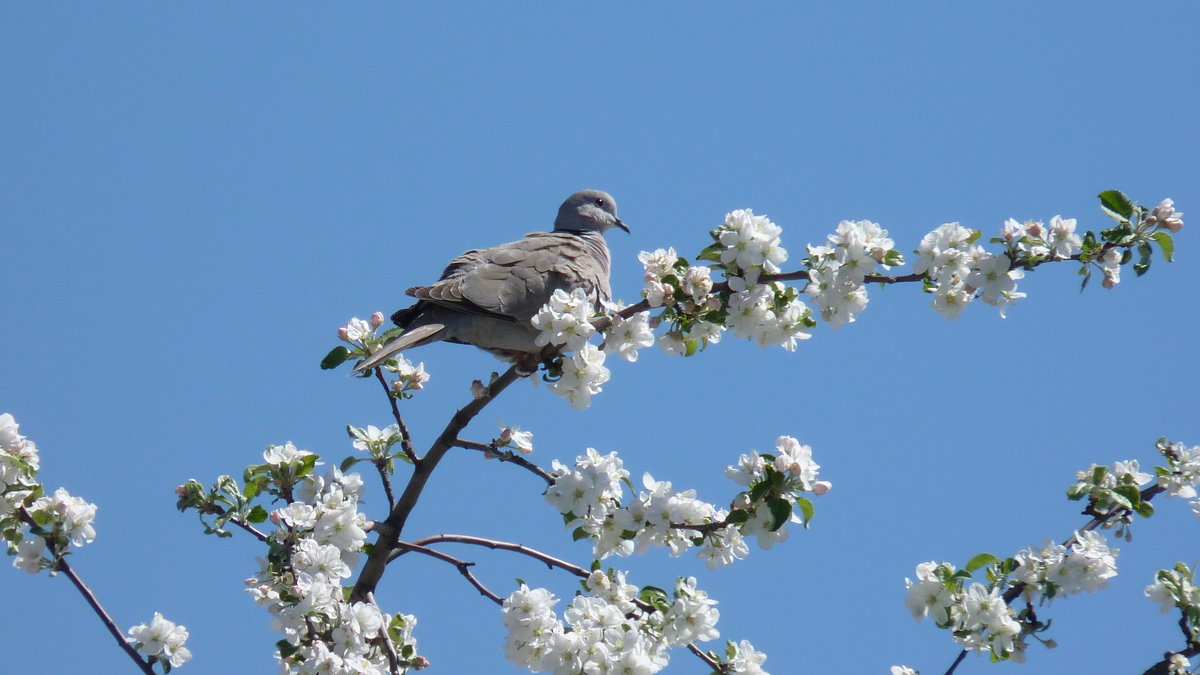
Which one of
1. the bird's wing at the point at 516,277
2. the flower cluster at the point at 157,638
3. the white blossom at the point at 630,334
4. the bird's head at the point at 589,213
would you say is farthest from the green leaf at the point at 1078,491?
the bird's head at the point at 589,213

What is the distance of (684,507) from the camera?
3.09 m

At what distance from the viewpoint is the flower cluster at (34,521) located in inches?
133

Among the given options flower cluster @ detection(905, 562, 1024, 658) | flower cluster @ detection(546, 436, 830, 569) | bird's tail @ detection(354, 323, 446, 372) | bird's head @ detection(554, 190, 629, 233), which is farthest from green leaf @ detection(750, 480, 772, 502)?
bird's head @ detection(554, 190, 629, 233)

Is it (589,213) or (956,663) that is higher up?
(589,213)

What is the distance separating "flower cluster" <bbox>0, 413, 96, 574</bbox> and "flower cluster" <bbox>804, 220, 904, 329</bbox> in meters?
2.34

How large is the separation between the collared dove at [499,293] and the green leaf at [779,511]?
1589 mm

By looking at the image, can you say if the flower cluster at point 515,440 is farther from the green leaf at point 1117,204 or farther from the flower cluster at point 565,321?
the green leaf at point 1117,204

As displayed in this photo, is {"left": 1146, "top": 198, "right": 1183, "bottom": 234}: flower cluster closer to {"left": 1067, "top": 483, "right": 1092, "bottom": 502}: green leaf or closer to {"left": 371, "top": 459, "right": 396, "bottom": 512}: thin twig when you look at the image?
{"left": 1067, "top": 483, "right": 1092, "bottom": 502}: green leaf

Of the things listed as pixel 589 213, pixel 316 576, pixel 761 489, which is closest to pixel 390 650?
pixel 316 576

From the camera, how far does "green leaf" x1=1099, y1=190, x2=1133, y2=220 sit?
2990 millimetres

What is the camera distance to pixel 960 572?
9.99 ft

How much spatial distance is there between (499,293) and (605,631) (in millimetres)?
2106

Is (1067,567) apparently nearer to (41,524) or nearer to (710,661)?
(710,661)

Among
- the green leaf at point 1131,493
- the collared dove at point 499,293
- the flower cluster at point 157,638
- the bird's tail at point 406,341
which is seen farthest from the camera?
the collared dove at point 499,293
